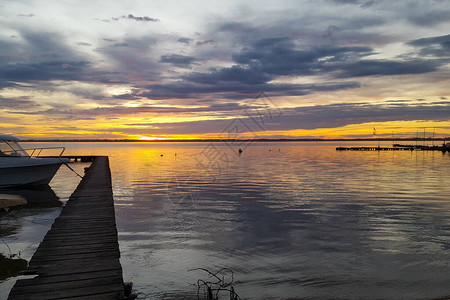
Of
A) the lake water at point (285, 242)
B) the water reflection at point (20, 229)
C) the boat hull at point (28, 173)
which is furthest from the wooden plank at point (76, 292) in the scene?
the boat hull at point (28, 173)

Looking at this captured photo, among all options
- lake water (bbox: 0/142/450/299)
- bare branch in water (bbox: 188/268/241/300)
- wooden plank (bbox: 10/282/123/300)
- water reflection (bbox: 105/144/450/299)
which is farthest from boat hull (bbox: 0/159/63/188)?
wooden plank (bbox: 10/282/123/300)

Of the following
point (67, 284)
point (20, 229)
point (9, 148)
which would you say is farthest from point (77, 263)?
point (9, 148)

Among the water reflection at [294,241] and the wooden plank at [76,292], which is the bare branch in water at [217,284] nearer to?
the water reflection at [294,241]

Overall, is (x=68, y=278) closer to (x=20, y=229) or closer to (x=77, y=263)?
(x=77, y=263)

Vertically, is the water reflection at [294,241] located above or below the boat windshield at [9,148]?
below

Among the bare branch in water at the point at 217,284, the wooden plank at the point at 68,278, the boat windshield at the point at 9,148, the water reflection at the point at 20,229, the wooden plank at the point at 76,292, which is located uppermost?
the boat windshield at the point at 9,148

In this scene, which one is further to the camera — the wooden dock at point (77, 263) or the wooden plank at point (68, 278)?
the wooden plank at point (68, 278)

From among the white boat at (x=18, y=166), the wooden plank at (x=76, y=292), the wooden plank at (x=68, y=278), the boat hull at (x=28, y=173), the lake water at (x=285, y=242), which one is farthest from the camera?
the boat hull at (x=28, y=173)

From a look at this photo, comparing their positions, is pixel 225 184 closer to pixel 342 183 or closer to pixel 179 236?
pixel 342 183

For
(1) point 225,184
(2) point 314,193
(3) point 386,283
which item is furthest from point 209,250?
(1) point 225,184

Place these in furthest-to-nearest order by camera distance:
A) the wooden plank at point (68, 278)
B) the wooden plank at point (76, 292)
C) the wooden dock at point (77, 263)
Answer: the wooden plank at point (68, 278)
the wooden dock at point (77, 263)
the wooden plank at point (76, 292)

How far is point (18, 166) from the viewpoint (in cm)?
2397

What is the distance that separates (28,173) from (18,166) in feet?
3.83

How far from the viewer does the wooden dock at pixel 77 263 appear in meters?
5.98
